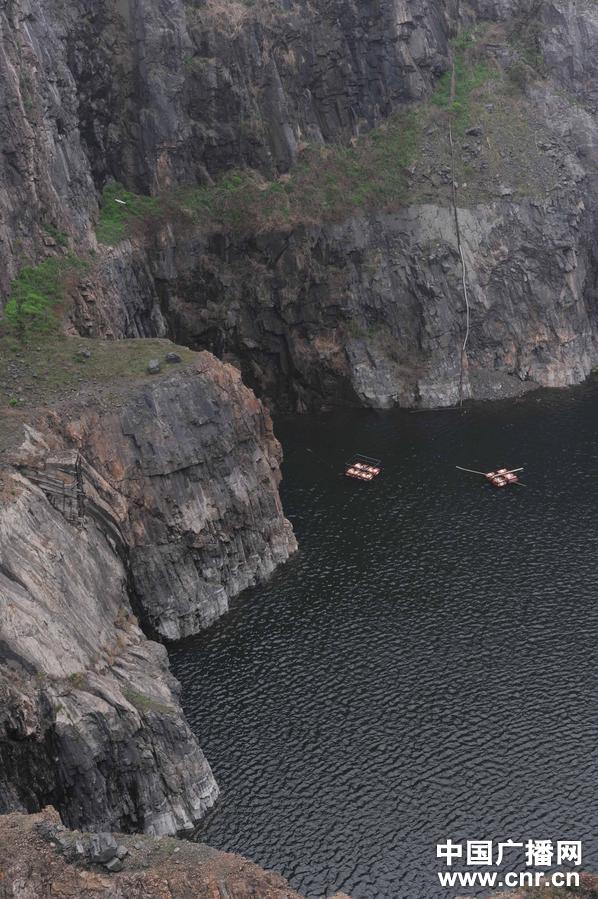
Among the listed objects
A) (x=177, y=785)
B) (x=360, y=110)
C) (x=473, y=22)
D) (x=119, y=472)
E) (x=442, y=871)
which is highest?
(x=473, y=22)

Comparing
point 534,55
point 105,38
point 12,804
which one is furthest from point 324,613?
point 534,55

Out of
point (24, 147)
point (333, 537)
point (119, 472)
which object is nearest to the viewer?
point (119, 472)

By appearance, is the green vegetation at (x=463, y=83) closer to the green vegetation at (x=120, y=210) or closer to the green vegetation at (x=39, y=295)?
the green vegetation at (x=120, y=210)

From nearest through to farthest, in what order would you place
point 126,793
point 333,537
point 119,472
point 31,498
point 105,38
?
1. point 126,793
2. point 31,498
3. point 119,472
4. point 333,537
5. point 105,38

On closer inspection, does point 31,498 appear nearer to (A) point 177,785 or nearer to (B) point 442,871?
(A) point 177,785

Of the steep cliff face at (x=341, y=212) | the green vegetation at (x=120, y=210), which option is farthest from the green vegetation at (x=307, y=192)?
the steep cliff face at (x=341, y=212)

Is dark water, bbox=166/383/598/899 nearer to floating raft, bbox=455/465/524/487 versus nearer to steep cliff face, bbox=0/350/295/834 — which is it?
floating raft, bbox=455/465/524/487
